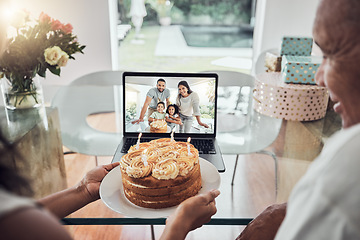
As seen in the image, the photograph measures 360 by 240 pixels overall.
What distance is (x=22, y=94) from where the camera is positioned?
1761 millimetres

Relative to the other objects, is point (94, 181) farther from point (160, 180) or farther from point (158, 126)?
point (158, 126)

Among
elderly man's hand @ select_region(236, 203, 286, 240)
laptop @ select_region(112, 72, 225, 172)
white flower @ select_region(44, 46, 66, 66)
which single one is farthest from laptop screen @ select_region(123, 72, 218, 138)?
elderly man's hand @ select_region(236, 203, 286, 240)

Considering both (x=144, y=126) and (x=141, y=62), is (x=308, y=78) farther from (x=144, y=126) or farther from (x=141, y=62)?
(x=141, y=62)

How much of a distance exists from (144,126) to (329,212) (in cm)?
116

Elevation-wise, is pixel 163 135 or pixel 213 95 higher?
pixel 213 95

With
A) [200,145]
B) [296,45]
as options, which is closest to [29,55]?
[200,145]

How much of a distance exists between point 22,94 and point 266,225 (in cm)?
141

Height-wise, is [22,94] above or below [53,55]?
below

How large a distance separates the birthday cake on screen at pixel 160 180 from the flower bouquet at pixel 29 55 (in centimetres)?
90

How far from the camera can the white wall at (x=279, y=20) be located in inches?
130

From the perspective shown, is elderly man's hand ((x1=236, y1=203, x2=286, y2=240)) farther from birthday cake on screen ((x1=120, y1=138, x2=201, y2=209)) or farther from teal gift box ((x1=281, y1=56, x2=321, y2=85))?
teal gift box ((x1=281, y1=56, x2=321, y2=85))

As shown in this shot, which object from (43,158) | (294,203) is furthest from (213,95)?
(294,203)

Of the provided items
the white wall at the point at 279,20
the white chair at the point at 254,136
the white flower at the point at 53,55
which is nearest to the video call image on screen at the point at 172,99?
the white chair at the point at 254,136

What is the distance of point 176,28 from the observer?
3783 mm
